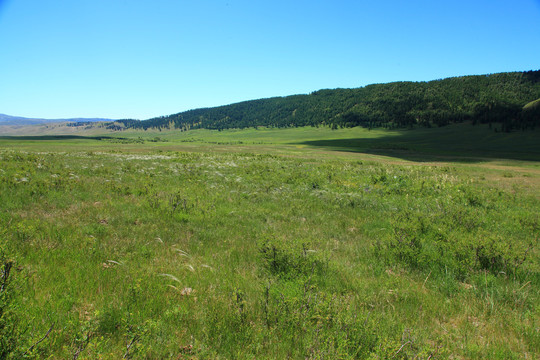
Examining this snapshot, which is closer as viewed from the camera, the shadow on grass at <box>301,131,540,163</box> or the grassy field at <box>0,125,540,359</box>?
the grassy field at <box>0,125,540,359</box>

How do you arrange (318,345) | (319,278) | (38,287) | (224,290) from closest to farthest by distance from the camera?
(318,345)
(38,287)
(224,290)
(319,278)

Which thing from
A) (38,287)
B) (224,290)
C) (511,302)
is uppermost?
(38,287)

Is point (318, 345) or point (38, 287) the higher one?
point (38, 287)

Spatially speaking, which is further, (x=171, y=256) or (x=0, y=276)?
(x=171, y=256)

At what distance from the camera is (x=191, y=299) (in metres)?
4.56

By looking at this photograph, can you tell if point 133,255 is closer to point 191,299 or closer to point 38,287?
point 38,287

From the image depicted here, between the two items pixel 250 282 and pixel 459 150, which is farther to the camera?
pixel 459 150

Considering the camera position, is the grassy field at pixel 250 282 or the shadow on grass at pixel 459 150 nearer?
the grassy field at pixel 250 282

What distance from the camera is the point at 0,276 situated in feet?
10.5

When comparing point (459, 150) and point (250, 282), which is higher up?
point (250, 282)

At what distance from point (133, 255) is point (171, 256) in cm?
87

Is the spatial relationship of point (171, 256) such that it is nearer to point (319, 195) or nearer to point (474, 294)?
point (474, 294)

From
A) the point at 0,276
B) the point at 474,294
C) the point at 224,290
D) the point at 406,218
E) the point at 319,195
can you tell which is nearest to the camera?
the point at 0,276

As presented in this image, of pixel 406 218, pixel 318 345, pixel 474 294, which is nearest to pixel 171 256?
pixel 318 345
